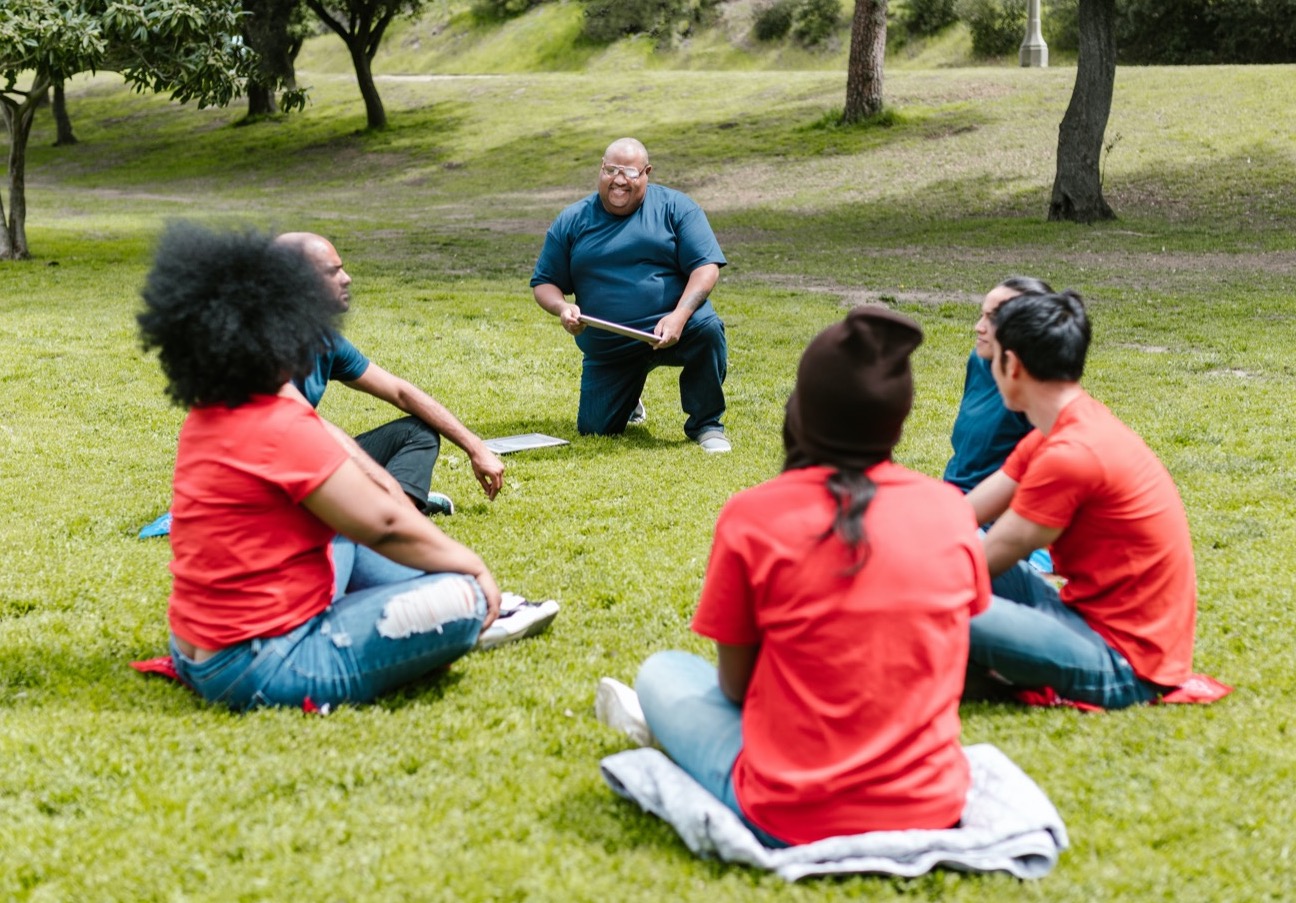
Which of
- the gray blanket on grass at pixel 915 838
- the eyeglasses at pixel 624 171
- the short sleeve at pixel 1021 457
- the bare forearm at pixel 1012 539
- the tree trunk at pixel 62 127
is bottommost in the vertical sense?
the tree trunk at pixel 62 127

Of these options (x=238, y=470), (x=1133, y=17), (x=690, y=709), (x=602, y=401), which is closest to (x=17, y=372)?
(x=602, y=401)

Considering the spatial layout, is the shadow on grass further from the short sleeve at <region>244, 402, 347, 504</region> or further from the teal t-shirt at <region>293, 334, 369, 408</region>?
the teal t-shirt at <region>293, 334, 369, 408</region>

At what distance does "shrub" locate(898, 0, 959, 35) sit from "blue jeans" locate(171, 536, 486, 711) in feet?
166

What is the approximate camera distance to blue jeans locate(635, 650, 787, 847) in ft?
10.8

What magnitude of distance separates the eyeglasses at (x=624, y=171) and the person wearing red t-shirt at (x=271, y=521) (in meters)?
4.43

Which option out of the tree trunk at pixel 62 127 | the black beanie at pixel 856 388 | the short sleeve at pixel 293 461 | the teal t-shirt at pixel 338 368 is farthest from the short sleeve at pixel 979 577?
the tree trunk at pixel 62 127

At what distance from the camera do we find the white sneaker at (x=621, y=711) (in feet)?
13.0

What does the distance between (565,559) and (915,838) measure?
10.5ft

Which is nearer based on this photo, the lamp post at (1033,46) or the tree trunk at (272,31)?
the tree trunk at (272,31)

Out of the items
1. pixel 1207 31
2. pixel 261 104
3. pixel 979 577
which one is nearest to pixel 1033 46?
pixel 1207 31

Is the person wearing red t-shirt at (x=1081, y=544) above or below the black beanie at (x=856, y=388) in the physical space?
below

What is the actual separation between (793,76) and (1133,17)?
42.4 feet

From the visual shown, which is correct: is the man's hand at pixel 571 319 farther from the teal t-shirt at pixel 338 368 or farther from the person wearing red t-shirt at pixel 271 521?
the person wearing red t-shirt at pixel 271 521

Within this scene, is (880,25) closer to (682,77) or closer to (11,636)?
(682,77)
